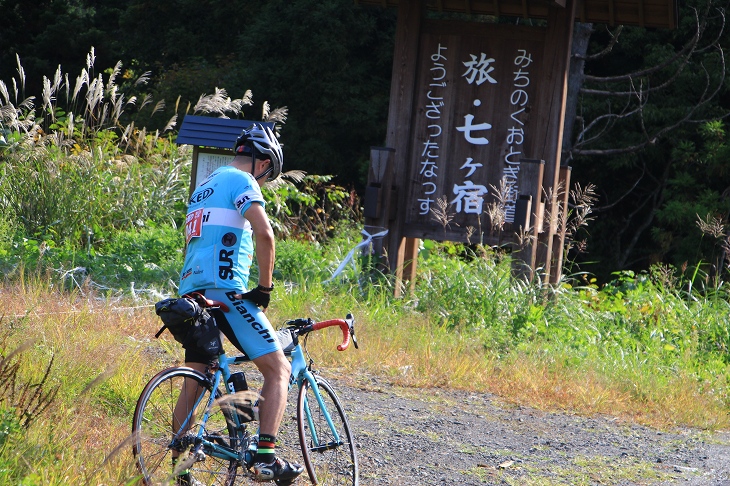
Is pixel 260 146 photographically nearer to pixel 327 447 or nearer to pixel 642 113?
pixel 327 447

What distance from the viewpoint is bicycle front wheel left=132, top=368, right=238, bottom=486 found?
369 cm

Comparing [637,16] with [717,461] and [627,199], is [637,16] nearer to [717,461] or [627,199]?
[717,461]

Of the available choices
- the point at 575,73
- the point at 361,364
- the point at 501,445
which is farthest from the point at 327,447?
the point at 575,73

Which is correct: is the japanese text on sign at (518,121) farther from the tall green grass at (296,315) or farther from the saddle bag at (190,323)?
the saddle bag at (190,323)

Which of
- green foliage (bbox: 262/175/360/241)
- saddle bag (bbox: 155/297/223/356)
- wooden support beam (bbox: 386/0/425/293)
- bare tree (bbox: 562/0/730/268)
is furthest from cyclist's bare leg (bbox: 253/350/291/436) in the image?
bare tree (bbox: 562/0/730/268)

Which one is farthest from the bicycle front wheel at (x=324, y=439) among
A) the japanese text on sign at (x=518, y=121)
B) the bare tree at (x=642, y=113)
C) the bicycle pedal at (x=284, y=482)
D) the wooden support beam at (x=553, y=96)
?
the bare tree at (x=642, y=113)

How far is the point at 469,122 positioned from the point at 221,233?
533 centimetres

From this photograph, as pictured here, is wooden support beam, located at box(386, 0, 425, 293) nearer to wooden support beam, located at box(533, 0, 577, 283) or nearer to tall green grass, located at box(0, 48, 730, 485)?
tall green grass, located at box(0, 48, 730, 485)

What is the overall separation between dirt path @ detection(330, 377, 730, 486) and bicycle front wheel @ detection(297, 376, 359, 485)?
258 millimetres

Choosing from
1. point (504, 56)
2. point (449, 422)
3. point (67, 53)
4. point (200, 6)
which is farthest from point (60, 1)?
point (449, 422)

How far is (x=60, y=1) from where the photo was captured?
84.5 feet

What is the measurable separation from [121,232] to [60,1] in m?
18.4

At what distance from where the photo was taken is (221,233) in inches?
155

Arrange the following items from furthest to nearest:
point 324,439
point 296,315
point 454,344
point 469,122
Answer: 1. point 469,122
2. point 296,315
3. point 454,344
4. point 324,439
